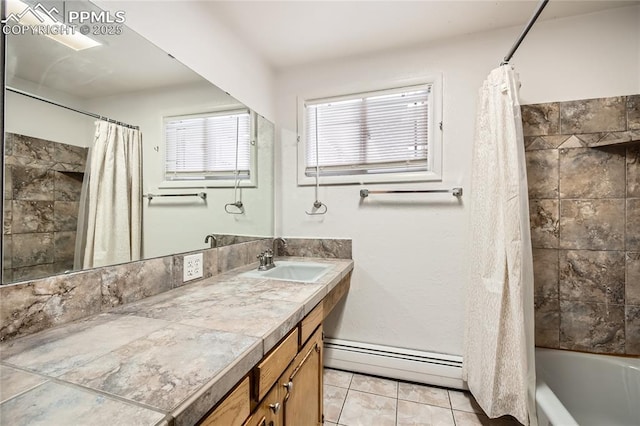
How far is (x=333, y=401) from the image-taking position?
1594 mm

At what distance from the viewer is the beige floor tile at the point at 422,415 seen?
1.41 metres

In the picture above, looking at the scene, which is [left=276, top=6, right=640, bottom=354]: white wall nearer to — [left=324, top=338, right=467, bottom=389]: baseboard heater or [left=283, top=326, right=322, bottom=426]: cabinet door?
[left=324, top=338, right=467, bottom=389]: baseboard heater

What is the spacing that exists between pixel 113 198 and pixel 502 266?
176 cm

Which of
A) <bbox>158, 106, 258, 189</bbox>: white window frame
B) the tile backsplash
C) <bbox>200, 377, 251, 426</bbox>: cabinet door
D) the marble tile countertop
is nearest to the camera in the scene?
the marble tile countertop

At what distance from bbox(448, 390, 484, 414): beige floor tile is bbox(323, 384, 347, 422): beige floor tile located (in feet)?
2.19

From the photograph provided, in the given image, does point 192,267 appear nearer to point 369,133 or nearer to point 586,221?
point 369,133

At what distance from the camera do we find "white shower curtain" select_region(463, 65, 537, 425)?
126 cm

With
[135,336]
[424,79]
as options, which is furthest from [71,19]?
[424,79]

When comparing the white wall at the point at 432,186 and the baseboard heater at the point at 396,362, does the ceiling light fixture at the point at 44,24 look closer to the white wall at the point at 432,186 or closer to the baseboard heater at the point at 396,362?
the white wall at the point at 432,186

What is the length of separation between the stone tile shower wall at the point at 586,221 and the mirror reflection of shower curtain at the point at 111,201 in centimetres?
216

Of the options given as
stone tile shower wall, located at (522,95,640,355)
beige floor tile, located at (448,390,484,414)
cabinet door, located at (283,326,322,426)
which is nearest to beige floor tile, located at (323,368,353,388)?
cabinet door, located at (283,326,322,426)

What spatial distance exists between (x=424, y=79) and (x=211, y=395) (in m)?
2.00

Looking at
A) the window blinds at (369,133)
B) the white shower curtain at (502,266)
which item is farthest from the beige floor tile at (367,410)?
the window blinds at (369,133)

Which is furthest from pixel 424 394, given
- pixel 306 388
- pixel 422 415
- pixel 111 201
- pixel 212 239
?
pixel 111 201
